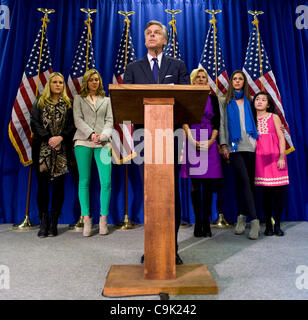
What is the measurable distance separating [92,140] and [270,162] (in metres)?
1.75

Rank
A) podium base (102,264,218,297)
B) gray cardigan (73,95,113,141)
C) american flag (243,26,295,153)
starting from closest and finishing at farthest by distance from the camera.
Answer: podium base (102,264,218,297) < gray cardigan (73,95,113,141) < american flag (243,26,295,153)

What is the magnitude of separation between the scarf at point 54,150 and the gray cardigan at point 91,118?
0.15 m

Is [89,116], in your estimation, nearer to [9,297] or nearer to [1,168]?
[1,168]

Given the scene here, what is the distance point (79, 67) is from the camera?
3.23 meters

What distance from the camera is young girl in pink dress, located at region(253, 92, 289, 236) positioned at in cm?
259

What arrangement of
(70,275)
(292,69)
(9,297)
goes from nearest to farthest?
(9,297) < (70,275) < (292,69)

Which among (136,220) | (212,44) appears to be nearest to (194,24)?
(212,44)

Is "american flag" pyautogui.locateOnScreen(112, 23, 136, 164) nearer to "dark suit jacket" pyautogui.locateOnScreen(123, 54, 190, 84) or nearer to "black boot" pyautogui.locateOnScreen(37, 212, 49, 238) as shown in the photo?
"black boot" pyautogui.locateOnScreen(37, 212, 49, 238)

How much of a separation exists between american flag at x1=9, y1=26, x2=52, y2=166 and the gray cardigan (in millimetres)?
646

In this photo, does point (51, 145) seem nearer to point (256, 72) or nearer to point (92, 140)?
point (92, 140)

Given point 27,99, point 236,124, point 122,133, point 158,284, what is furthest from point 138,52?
point 158,284

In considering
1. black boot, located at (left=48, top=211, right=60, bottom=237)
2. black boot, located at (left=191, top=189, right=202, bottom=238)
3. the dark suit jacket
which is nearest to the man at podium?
the dark suit jacket
